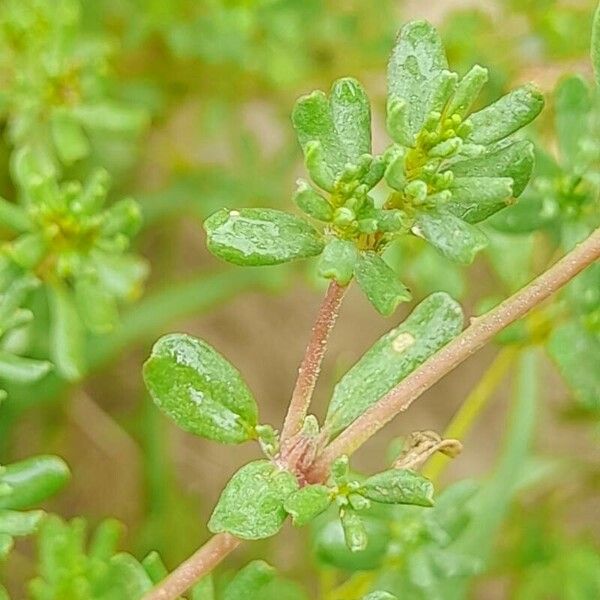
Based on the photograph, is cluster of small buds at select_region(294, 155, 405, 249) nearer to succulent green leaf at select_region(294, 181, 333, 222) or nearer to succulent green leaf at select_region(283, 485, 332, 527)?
succulent green leaf at select_region(294, 181, 333, 222)

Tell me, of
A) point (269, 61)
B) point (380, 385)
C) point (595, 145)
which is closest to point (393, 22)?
point (269, 61)

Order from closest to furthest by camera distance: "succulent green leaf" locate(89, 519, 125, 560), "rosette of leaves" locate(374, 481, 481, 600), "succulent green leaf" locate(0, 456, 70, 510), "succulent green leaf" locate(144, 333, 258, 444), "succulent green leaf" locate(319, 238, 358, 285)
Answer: "succulent green leaf" locate(319, 238, 358, 285)
"succulent green leaf" locate(144, 333, 258, 444)
"succulent green leaf" locate(0, 456, 70, 510)
"succulent green leaf" locate(89, 519, 125, 560)
"rosette of leaves" locate(374, 481, 481, 600)

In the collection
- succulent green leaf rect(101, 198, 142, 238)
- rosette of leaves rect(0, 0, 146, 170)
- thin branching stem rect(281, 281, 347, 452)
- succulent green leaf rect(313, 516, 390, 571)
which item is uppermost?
rosette of leaves rect(0, 0, 146, 170)

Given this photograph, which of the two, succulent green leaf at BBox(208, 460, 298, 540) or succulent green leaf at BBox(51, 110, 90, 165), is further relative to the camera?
succulent green leaf at BBox(51, 110, 90, 165)

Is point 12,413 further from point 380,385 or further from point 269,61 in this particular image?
point 380,385

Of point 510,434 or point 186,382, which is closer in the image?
point 186,382

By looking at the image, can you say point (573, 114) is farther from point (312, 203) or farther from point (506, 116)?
point (312, 203)

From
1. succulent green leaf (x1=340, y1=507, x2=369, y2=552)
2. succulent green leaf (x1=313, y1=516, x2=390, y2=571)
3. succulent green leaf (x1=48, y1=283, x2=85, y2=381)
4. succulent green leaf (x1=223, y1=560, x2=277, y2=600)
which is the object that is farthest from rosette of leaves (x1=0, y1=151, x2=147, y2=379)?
succulent green leaf (x1=340, y1=507, x2=369, y2=552)
